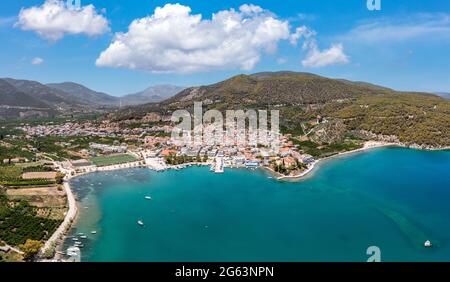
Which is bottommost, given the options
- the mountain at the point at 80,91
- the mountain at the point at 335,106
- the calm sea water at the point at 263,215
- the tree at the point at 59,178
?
the calm sea water at the point at 263,215

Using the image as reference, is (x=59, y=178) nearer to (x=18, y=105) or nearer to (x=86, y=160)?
(x=86, y=160)

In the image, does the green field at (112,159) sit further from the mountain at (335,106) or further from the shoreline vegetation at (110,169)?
the mountain at (335,106)

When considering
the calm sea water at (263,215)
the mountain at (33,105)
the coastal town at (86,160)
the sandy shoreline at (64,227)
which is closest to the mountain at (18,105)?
the mountain at (33,105)

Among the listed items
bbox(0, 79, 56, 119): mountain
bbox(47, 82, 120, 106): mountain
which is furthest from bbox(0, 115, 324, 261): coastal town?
bbox(47, 82, 120, 106): mountain

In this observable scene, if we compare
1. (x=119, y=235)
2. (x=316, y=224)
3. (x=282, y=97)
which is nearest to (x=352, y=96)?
(x=282, y=97)

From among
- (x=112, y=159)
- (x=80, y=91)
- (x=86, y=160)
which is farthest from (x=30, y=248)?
(x=80, y=91)

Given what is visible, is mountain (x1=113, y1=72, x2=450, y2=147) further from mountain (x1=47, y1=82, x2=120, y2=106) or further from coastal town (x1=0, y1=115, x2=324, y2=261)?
mountain (x1=47, y1=82, x2=120, y2=106)
